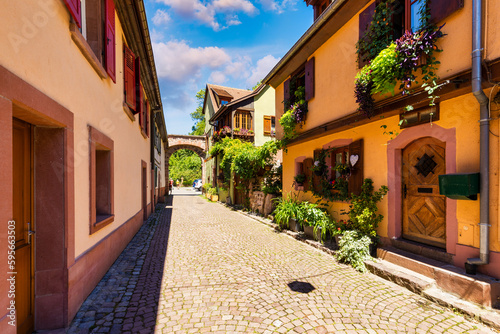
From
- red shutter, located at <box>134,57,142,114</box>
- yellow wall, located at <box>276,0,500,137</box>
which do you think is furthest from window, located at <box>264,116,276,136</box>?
red shutter, located at <box>134,57,142,114</box>

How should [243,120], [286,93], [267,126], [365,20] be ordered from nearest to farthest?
[365,20], [286,93], [243,120], [267,126]

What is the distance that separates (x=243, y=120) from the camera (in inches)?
679

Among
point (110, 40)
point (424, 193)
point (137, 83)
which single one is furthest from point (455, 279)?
point (137, 83)

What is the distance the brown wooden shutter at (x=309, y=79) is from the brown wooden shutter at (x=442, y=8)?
3.45m

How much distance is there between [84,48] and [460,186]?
17.8 feet

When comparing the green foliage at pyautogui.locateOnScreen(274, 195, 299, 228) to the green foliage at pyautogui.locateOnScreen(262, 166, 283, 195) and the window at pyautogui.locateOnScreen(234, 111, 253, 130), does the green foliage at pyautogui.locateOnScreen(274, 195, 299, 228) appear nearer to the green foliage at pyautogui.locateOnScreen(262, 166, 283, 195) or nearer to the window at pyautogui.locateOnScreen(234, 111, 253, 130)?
the green foliage at pyautogui.locateOnScreen(262, 166, 283, 195)

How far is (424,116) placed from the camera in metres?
4.12

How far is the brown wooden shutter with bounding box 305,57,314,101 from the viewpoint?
23.5ft

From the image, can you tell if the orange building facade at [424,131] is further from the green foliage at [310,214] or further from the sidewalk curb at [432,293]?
the sidewalk curb at [432,293]

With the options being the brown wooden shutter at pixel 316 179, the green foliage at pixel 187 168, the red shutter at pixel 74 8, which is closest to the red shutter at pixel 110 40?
the red shutter at pixel 74 8

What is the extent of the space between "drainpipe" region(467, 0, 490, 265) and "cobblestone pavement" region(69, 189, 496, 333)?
1.01 m

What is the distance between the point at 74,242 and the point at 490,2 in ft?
20.4

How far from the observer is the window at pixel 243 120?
672 inches

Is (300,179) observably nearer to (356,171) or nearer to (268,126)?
(356,171)
